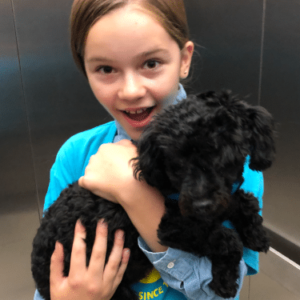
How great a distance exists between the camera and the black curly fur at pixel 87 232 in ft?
3.07

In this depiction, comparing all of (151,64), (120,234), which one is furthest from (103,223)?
(151,64)

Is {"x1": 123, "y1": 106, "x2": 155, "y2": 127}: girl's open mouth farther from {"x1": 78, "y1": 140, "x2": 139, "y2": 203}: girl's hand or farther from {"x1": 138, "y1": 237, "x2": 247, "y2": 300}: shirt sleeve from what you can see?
{"x1": 138, "y1": 237, "x2": 247, "y2": 300}: shirt sleeve

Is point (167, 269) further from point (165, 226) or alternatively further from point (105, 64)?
point (105, 64)

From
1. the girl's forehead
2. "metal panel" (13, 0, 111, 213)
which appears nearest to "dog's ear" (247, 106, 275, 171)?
the girl's forehead

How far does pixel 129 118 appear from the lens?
41.1 inches

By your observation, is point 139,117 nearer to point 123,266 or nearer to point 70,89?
point 123,266

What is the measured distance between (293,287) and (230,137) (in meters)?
1.66

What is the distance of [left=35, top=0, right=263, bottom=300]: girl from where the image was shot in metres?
0.87

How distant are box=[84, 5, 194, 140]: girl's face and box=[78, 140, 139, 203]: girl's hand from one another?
0.12 meters

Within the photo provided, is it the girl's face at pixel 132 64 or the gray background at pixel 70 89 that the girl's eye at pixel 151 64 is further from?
the gray background at pixel 70 89

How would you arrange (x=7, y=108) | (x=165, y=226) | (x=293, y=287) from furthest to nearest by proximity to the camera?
(x=7, y=108), (x=293, y=287), (x=165, y=226)

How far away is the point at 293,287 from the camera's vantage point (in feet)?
6.07

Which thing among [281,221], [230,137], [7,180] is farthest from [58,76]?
[281,221]

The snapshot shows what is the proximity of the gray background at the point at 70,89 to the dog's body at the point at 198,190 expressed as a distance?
1003 mm
